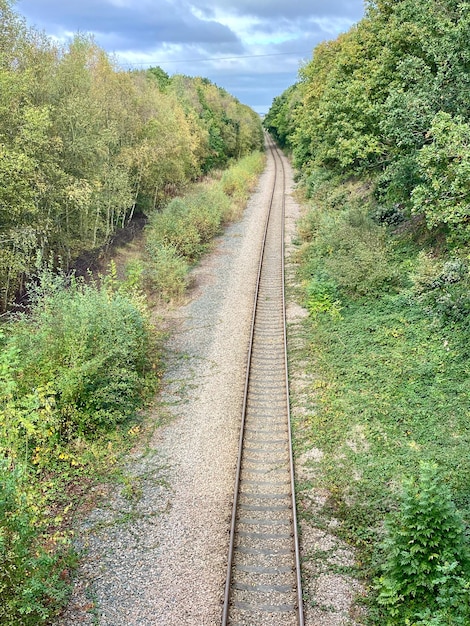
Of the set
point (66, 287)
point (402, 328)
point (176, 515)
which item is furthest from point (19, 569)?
point (66, 287)

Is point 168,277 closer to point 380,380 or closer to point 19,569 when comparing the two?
point 380,380

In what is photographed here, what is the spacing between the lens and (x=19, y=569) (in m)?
6.61

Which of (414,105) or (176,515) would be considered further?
(414,105)

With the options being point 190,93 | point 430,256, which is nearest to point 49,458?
point 430,256

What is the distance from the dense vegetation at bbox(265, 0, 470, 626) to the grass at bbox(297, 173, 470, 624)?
0.12 feet

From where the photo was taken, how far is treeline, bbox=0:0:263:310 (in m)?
16.2

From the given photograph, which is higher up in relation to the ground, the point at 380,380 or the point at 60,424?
the point at 380,380

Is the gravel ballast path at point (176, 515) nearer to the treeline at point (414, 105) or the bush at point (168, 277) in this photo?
the bush at point (168, 277)

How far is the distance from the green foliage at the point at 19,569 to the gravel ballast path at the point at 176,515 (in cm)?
51

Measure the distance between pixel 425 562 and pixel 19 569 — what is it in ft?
18.9

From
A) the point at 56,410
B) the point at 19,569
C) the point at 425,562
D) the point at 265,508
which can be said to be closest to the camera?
the point at 19,569

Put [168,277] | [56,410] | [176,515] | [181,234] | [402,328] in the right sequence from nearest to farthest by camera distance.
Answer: [176,515] → [56,410] → [402,328] → [168,277] → [181,234]

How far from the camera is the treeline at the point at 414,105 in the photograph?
36.0ft

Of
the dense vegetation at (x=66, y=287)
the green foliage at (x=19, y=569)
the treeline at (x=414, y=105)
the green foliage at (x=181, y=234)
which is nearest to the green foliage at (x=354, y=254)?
the treeline at (x=414, y=105)
